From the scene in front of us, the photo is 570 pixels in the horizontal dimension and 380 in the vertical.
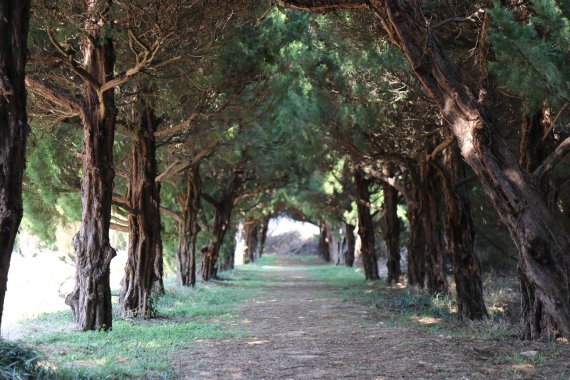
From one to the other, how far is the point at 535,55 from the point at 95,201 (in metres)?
6.51

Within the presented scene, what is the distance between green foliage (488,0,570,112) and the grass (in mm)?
4328

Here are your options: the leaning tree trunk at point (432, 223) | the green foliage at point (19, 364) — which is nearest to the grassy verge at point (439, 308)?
the leaning tree trunk at point (432, 223)

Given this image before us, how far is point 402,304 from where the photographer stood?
13.4m

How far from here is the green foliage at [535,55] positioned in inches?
217

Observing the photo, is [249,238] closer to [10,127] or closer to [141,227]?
[141,227]

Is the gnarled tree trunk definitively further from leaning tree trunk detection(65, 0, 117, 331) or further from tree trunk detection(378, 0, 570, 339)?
tree trunk detection(378, 0, 570, 339)

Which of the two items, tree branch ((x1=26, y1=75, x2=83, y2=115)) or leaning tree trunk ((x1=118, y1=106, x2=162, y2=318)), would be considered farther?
leaning tree trunk ((x1=118, y1=106, x2=162, y2=318))

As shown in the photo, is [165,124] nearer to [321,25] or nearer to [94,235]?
[321,25]

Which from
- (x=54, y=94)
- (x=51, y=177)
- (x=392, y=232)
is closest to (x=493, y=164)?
(x=54, y=94)

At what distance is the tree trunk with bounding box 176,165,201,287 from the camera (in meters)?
19.3

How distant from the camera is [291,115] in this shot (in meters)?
16.8

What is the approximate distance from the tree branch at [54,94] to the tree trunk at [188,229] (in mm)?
9933

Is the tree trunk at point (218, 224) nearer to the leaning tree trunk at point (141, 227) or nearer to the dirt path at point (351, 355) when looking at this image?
the leaning tree trunk at point (141, 227)

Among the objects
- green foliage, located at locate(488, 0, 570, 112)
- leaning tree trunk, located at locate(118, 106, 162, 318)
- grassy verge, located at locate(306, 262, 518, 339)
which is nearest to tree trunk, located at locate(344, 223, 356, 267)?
grassy verge, located at locate(306, 262, 518, 339)
